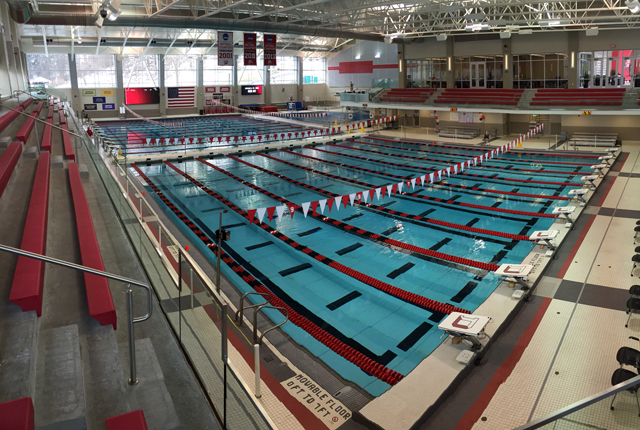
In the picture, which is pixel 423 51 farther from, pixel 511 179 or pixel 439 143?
pixel 511 179

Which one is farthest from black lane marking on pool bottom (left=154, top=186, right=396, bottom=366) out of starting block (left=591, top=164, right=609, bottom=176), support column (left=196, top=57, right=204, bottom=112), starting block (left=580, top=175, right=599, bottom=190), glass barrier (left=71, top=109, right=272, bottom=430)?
support column (left=196, top=57, right=204, bottom=112)

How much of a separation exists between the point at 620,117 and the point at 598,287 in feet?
56.8

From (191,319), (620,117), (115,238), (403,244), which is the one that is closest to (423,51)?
(620,117)

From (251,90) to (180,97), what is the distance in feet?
20.5

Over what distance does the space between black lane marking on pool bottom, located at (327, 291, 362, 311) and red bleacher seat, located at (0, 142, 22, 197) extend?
14.5 ft

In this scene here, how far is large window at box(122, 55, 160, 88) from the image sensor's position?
35.3 metres

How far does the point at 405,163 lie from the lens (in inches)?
688

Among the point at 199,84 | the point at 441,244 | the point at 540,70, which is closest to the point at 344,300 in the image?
the point at 441,244

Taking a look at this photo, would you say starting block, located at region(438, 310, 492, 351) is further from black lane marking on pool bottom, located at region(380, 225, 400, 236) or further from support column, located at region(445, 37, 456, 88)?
support column, located at region(445, 37, 456, 88)

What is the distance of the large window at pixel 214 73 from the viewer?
38.3 m

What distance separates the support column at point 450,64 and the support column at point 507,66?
294 cm

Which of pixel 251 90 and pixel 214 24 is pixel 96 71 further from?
pixel 214 24

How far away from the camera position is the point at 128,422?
2.41m

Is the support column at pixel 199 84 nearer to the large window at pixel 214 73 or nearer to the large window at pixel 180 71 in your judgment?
the large window at pixel 180 71
